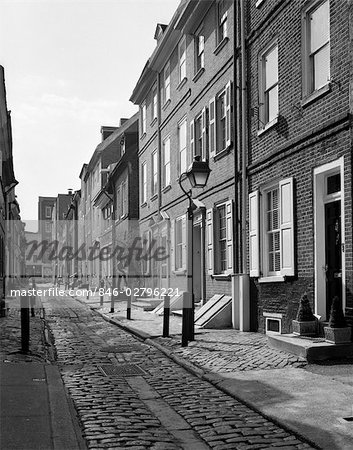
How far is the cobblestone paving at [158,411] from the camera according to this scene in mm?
5316

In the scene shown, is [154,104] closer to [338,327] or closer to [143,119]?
[143,119]

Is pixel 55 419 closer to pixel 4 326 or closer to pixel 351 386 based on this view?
pixel 351 386

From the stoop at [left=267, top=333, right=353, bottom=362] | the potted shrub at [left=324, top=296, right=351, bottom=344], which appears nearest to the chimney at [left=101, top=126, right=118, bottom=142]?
the stoop at [left=267, top=333, right=353, bottom=362]

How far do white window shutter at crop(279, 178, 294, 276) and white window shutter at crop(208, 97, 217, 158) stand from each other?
4.63 meters

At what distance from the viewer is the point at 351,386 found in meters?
7.21

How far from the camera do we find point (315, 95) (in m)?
10.3

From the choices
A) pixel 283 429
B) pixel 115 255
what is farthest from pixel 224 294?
pixel 115 255

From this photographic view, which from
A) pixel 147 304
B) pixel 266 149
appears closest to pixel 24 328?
pixel 266 149

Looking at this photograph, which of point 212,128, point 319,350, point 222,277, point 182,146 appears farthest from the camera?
point 182,146

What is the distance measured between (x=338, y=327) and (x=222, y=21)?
9411 millimetres

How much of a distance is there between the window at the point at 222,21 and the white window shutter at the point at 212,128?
5.14 feet

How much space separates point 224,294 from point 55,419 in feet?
31.9

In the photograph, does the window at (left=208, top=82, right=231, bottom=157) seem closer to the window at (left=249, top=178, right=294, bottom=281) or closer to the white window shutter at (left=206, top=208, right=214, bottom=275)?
the white window shutter at (left=206, top=208, right=214, bottom=275)

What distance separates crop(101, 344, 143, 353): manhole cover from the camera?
11344mm
